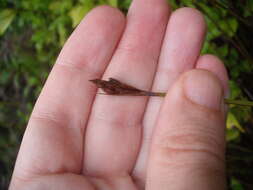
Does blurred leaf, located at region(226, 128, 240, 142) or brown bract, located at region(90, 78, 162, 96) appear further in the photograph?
blurred leaf, located at region(226, 128, 240, 142)

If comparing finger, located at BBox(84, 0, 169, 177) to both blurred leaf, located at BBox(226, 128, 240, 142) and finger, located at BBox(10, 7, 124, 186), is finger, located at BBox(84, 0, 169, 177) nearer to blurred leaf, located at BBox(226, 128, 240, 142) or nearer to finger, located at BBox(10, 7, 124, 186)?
finger, located at BBox(10, 7, 124, 186)

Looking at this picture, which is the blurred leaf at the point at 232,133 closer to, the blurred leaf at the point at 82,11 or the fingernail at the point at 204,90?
the fingernail at the point at 204,90

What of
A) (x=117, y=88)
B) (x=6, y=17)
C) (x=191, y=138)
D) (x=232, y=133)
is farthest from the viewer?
(x=6, y=17)

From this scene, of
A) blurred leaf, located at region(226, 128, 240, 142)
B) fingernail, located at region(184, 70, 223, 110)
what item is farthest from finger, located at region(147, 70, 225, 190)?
blurred leaf, located at region(226, 128, 240, 142)

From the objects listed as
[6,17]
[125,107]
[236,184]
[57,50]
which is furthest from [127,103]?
[57,50]

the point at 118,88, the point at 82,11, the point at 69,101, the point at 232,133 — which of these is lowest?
the point at 232,133

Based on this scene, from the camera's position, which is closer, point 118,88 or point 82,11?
point 118,88

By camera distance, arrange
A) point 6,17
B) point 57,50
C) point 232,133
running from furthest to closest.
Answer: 1. point 57,50
2. point 6,17
3. point 232,133

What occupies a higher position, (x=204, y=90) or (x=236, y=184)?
(x=204, y=90)

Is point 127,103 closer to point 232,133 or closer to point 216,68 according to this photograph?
point 216,68

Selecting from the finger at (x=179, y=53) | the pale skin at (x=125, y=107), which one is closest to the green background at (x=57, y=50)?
the finger at (x=179, y=53)
